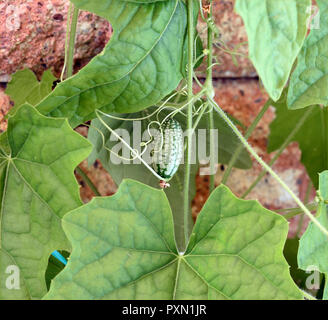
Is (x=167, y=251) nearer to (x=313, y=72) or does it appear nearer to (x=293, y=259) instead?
(x=313, y=72)

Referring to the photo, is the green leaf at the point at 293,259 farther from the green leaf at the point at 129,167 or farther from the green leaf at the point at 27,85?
the green leaf at the point at 27,85

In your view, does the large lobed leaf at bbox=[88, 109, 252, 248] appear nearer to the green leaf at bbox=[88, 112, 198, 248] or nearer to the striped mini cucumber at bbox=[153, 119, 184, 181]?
the green leaf at bbox=[88, 112, 198, 248]

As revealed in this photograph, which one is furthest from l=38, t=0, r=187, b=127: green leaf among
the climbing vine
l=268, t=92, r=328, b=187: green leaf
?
l=268, t=92, r=328, b=187: green leaf

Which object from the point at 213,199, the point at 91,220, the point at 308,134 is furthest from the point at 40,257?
the point at 308,134

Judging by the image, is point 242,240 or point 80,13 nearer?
point 242,240

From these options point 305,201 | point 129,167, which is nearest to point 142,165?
point 129,167

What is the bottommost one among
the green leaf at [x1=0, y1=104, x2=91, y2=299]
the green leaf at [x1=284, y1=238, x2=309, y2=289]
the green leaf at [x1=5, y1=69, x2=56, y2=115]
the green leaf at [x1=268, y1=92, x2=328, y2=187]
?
the green leaf at [x1=284, y1=238, x2=309, y2=289]
